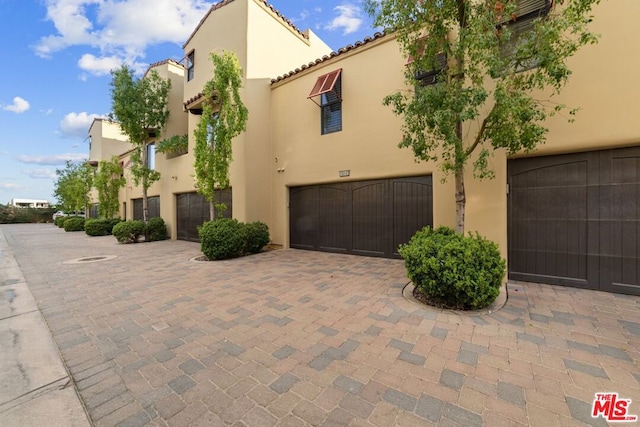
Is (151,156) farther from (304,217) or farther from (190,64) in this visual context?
(304,217)

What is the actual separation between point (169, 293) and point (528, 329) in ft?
18.3

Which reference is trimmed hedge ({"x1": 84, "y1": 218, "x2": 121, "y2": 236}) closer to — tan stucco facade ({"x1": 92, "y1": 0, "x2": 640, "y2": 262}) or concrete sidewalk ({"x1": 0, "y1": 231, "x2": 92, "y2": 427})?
tan stucco facade ({"x1": 92, "y1": 0, "x2": 640, "y2": 262})

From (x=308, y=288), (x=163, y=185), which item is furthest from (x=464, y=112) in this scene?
(x=163, y=185)

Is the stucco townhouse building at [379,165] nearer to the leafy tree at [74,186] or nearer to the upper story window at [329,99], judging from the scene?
the upper story window at [329,99]

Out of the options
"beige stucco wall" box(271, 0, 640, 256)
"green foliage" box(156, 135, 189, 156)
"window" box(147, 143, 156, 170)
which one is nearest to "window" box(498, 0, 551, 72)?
"beige stucco wall" box(271, 0, 640, 256)

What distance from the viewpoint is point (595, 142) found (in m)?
4.43

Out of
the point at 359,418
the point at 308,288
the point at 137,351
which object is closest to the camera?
the point at 359,418

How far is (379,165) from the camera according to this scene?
718cm

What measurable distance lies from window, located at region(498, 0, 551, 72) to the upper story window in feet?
13.8

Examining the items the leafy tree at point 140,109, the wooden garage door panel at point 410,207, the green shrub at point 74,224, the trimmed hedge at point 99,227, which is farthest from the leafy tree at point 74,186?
the wooden garage door panel at point 410,207

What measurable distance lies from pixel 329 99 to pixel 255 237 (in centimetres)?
495

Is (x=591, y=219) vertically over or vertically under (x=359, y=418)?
over

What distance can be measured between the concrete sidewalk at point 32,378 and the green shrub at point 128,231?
8.41m

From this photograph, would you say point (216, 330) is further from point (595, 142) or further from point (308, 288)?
point (595, 142)
